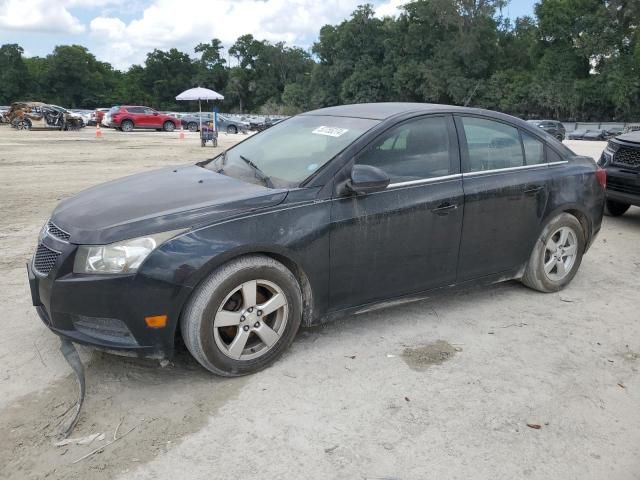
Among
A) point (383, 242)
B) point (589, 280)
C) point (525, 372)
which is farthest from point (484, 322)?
point (589, 280)

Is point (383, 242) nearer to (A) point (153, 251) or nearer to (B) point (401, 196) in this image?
(B) point (401, 196)

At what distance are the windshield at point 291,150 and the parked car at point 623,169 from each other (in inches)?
199

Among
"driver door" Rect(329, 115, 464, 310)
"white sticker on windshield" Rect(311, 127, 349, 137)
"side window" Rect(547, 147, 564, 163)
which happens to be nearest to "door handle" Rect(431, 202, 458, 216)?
"driver door" Rect(329, 115, 464, 310)

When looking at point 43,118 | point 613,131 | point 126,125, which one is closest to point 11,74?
point 43,118

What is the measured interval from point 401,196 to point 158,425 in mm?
2041

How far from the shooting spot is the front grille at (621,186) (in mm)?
7261

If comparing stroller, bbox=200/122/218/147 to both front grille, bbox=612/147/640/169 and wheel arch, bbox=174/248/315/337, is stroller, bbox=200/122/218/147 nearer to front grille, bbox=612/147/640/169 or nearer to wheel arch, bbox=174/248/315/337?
front grille, bbox=612/147/640/169

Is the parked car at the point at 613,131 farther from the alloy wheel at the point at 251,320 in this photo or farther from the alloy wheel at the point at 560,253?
the alloy wheel at the point at 251,320

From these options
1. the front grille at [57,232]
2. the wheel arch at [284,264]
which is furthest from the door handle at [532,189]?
the front grille at [57,232]

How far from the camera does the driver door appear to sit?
3525mm

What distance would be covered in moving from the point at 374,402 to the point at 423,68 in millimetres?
71898

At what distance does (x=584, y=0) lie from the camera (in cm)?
5819

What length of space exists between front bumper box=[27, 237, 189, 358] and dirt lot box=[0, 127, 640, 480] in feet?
1.05

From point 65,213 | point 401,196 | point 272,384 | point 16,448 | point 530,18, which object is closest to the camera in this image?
point 16,448
